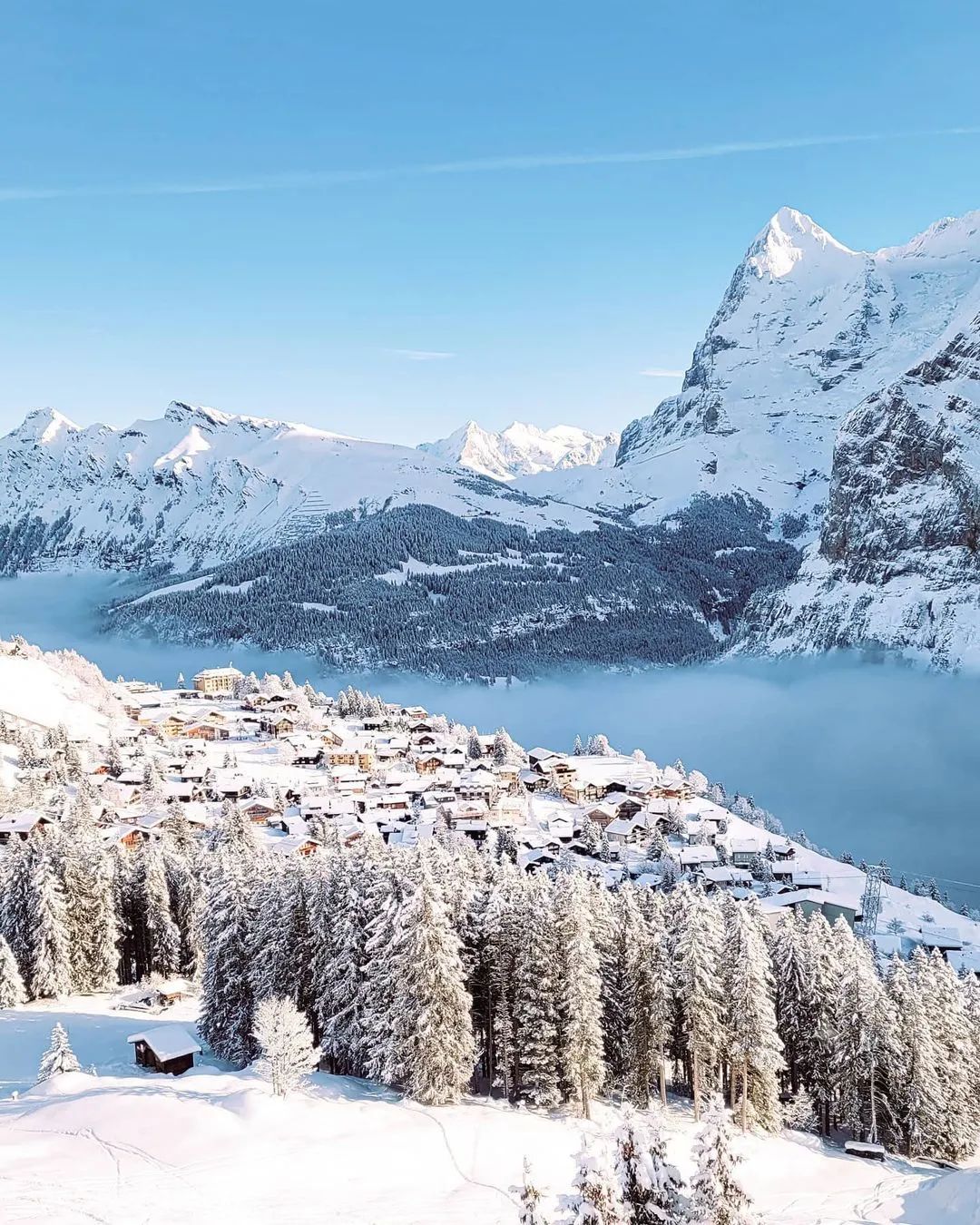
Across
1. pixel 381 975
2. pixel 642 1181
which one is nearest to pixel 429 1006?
pixel 381 975

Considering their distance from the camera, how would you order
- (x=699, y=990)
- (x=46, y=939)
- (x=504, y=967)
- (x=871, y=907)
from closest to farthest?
(x=699, y=990), (x=504, y=967), (x=46, y=939), (x=871, y=907)

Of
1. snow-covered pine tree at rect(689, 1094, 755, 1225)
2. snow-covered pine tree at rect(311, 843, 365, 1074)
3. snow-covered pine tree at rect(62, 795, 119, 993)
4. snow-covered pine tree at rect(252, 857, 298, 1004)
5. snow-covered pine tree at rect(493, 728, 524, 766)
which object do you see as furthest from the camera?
snow-covered pine tree at rect(493, 728, 524, 766)

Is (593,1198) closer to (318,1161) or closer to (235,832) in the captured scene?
(318,1161)

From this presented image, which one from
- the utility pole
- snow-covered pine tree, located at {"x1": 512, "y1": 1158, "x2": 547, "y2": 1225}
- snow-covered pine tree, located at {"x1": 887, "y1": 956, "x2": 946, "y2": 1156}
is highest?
snow-covered pine tree, located at {"x1": 512, "y1": 1158, "x2": 547, "y2": 1225}

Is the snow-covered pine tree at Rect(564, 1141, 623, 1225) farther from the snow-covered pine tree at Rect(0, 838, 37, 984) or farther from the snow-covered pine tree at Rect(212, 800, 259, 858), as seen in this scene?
the snow-covered pine tree at Rect(212, 800, 259, 858)

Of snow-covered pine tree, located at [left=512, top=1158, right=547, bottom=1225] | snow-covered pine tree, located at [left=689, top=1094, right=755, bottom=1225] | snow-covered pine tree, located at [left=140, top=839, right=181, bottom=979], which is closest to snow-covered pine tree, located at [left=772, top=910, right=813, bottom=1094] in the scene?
snow-covered pine tree, located at [left=689, top=1094, right=755, bottom=1225]

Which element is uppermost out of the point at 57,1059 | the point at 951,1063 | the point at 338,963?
the point at 338,963

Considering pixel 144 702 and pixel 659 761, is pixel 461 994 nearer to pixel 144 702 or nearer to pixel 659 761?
pixel 144 702

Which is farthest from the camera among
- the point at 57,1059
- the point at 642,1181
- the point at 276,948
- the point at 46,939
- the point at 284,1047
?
the point at 46,939
